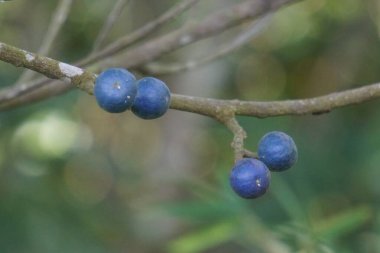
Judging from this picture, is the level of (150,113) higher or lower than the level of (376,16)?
lower

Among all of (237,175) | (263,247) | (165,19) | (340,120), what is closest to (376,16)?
(340,120)

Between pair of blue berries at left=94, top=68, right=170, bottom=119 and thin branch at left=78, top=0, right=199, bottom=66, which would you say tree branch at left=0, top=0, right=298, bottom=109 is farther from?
pair of blue berries at left=94, top=68, right=170, bottom=119

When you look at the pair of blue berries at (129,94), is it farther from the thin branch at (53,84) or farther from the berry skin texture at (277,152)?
the thin branch at (53,84)

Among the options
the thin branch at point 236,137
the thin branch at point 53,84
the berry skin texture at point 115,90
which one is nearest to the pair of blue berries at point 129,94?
the berry skin texture at point 115,90

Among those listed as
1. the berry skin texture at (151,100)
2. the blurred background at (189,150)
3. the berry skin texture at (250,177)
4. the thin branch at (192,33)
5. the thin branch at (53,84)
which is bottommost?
the berry skin texture at (250,177)

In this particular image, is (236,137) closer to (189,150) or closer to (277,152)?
(277,152)

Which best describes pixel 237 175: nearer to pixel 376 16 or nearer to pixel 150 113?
pixel 150 113
